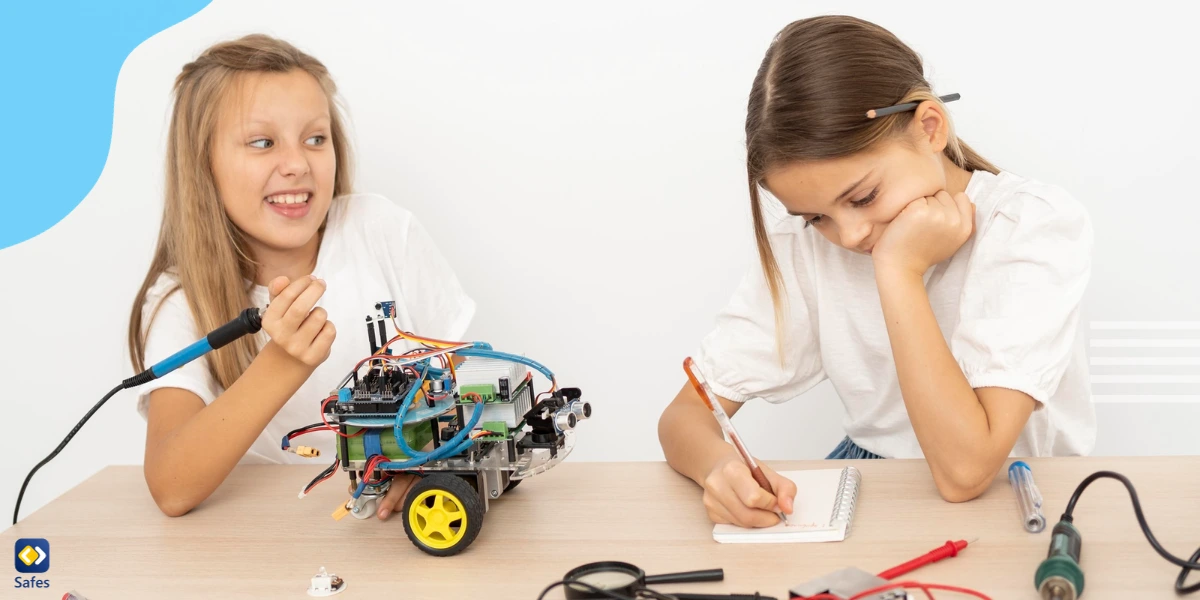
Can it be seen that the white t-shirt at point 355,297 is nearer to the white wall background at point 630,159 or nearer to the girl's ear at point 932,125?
the white wall background at point 630,159

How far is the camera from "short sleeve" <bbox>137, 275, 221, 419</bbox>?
1.45 m

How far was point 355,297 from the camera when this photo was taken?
5.82 feet

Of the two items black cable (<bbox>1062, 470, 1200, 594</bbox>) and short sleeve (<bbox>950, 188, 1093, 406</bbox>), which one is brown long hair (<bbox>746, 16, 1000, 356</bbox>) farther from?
black cable (<bbox>1062, 470, 1200, 594</bbox>)

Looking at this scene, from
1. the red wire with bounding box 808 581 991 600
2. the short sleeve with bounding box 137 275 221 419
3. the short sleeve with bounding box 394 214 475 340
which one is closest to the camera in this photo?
the red wire with bounding box 808 581 991 600

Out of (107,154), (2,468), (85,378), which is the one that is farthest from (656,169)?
(2,468)

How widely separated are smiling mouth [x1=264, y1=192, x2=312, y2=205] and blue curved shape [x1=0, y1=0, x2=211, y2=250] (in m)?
0.89

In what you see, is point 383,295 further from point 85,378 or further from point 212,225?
Result: point 85,378

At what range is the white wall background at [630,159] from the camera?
6.82ft

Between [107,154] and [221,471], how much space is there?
55.6 inches

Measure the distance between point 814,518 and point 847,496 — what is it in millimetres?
64

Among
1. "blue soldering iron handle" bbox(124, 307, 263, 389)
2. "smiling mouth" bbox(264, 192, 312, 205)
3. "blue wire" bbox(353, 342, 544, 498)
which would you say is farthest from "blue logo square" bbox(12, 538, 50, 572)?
"smiling mouth" bbox(264, 192, 312, 205)

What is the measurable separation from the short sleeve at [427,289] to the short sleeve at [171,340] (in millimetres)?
397

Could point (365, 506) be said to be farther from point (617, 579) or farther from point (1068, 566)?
point (1068, 566)

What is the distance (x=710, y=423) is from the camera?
1.36 metres
